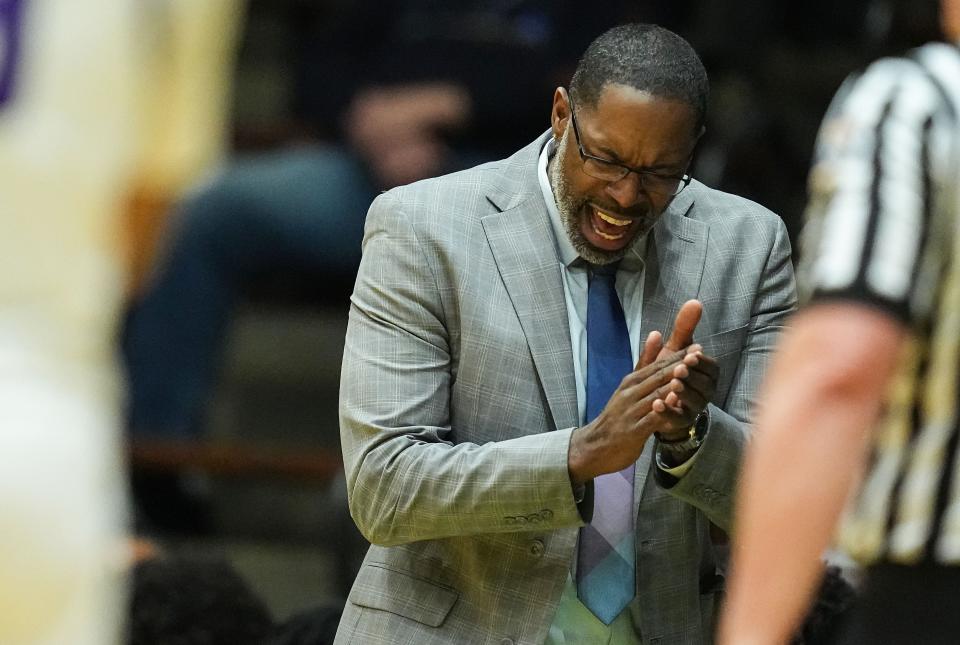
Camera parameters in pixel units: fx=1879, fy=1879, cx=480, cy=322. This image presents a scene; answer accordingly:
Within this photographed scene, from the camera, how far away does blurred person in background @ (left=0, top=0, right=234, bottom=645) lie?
2068mm

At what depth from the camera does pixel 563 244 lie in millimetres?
3473

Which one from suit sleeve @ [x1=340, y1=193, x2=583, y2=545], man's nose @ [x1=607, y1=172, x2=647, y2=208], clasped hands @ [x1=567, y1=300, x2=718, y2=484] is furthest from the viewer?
man's nose @ [x1=607, y1=172, x2=647, y2=208]

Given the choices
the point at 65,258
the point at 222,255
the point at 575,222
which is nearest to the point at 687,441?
the point at 575,222

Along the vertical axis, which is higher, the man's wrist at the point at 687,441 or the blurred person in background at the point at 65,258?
the blurred person in background at the point at 65,258

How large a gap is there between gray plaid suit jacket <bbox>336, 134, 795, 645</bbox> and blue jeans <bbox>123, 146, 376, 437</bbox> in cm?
288

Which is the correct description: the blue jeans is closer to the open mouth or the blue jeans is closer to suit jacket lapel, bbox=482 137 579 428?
suit jacket lapel, bbox=482 137 579 428

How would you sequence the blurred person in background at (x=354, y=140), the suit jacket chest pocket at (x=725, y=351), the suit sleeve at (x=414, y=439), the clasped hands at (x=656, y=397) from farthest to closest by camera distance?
the blurred person in background at (x=354, y=140), the suit jacket chest pocket at (x=725, y=351), the suit sleeve at (x=414, y=439), the clasped hands at (x=656, y=397)

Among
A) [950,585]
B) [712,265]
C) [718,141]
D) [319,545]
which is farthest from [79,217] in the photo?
[718,141]

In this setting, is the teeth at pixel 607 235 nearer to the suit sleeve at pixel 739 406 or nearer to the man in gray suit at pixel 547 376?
the man in gray suit at pixel 547 376

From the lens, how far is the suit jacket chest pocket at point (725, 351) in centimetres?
342

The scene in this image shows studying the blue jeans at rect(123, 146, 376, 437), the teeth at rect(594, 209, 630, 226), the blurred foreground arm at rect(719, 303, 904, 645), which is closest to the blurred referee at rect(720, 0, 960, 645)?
the blurred foreground arm at rect(719, 303, 904, 645)

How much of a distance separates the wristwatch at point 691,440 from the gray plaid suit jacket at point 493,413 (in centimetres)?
2

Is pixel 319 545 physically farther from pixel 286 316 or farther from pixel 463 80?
pixel 463 80

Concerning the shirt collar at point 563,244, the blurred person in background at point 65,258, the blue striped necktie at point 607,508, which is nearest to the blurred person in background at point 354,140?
the shirt collar at point 563,244
